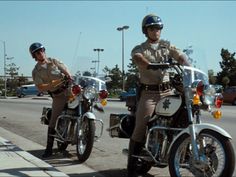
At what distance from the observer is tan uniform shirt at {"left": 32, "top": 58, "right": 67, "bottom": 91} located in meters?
8.27

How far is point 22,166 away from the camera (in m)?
6.62

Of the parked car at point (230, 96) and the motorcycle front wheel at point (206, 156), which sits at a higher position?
the parked car at point (230, 96)

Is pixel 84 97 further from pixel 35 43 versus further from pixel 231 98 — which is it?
pixel 231 98

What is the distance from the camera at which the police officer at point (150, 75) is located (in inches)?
229

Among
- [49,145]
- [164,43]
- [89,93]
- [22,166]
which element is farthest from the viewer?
[49,145]

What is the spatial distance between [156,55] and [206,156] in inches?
59.9

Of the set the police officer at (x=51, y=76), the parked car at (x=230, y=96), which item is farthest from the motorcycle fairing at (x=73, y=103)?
the parked car at (x=230, y=96)

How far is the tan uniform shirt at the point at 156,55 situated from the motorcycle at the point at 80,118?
1763 millimetres

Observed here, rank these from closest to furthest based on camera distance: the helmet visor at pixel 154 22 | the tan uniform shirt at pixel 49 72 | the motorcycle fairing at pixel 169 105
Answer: the motorcycle fairing at pixel 169 105, the helmet visor at pixel 154 22, the tan uniform shirt at pixel 49 72

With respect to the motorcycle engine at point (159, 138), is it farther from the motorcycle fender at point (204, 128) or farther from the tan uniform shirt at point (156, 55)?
the tan uniform shirt at point (156, 55)

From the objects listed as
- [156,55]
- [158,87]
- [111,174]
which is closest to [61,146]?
[111,174]

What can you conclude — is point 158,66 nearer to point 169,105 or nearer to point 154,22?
point 169,105

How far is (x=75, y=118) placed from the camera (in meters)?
7.94

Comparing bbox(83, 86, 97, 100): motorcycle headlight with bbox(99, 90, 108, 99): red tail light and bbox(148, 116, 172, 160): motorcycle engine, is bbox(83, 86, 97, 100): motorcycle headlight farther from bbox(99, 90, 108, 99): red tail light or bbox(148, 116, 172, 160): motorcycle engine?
bbox(148, 116, 172, 160): motorcycle engine
